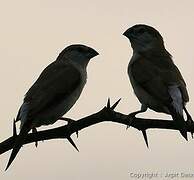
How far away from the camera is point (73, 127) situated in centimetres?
330

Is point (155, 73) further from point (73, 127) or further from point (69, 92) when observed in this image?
point (73, 127)

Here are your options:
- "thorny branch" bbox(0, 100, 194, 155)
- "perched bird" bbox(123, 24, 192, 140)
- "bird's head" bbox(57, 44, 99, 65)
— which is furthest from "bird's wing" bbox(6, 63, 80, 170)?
"thorny branch" bbox(0, 100, 194, 155)

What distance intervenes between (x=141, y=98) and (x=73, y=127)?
12.2 feet

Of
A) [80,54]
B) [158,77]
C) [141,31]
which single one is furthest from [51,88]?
[141,31]

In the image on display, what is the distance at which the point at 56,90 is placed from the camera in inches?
254

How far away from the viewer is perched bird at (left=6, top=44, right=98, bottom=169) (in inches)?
220

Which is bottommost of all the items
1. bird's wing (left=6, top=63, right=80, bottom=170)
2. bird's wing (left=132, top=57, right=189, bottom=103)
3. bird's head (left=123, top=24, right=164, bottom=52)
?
bird's wing (left=132, top=57, right=189, bottom=103)

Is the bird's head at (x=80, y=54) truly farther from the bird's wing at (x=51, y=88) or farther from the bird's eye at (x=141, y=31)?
the bird's eye at (x=141, y=31)

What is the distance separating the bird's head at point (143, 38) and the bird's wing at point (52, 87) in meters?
1.35

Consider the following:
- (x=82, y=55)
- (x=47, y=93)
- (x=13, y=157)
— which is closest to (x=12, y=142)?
(x=13, y=157)

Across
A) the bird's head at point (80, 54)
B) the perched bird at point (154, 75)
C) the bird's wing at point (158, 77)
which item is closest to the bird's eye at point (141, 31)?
the perched bird at point (154, 75)

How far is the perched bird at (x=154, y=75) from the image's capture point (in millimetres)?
5975

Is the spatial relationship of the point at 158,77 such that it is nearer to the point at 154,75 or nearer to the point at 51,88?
the point at 154,75

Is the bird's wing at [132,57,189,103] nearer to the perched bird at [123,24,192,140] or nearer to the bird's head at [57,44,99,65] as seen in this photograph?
the perched bird at [123,24,192,140]
